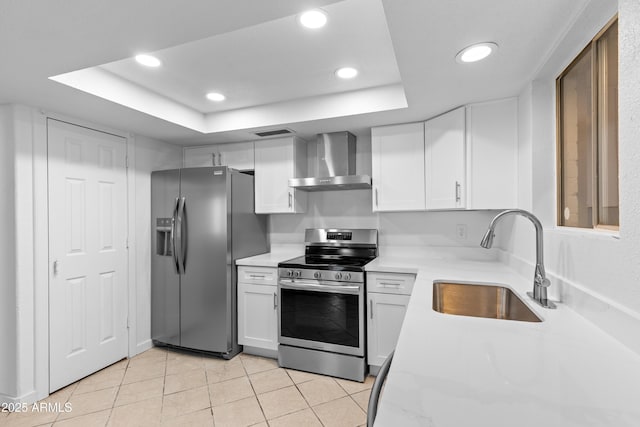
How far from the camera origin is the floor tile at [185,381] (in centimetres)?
231

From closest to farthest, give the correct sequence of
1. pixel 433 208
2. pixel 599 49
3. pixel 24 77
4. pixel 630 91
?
pixel 630 91 → pixel 599 49 → pixel 24 77 → pixel 433 208

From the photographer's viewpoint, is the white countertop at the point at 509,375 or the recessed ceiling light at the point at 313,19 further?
the recessed ceiling light at the point at 313,19

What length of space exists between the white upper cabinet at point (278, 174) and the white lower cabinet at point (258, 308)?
0.66m

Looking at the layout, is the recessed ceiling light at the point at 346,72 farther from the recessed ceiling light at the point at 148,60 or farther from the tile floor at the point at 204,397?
the tile floor at the point at 204,397

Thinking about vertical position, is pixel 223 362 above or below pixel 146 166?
below

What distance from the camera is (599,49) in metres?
1.23

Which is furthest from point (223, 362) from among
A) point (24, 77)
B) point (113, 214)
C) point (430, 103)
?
point (430, 103)

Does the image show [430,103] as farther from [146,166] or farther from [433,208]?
[146,166]

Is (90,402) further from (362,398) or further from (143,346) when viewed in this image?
(362,398)

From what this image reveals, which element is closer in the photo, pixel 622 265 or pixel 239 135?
pixel 622 265

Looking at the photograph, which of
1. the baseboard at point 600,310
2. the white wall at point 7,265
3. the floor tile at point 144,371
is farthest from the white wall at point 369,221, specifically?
the white wall at point 7,265

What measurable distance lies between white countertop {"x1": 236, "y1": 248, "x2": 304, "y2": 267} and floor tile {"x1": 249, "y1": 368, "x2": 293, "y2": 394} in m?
0.88

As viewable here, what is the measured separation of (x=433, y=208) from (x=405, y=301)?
0.78 meters

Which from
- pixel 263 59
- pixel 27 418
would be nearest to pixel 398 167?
pixel 263 59
